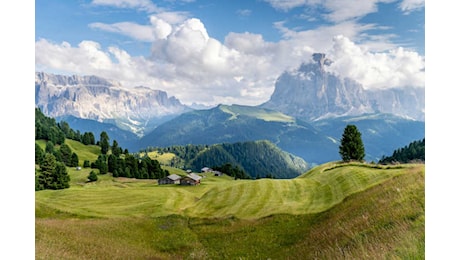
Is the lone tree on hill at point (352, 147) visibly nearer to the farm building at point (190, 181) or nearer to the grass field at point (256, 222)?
the grass field at point (256, 222)

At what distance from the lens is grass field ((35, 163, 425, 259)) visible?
475 inches

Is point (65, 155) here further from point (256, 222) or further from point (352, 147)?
point (256, 222)

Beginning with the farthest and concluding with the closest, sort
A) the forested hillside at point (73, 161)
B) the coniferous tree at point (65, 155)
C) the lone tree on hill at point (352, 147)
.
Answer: the coniferous tree at point (65, 155)
the forested hillside at point (73, 161)
the lone tree on hill at point (352, 147)

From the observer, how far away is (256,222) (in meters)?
27.6

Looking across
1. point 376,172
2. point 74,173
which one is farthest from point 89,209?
point 74,173

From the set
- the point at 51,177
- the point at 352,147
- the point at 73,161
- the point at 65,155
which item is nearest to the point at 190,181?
the point at 51,177

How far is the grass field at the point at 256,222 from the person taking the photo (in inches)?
475

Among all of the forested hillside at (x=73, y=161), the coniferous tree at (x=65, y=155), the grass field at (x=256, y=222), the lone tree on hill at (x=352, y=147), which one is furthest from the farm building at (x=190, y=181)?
the coniferous tree at (x=65, y=155)

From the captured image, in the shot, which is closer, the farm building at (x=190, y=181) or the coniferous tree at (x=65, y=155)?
the farm building at (x=190, y=181)

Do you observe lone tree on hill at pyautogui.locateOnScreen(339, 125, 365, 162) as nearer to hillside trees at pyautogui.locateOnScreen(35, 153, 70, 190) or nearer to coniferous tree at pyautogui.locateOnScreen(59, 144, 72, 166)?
hillside trees at pyautogui.locateOnScreen(35, 153, 70, 190)

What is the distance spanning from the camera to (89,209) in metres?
39.1
